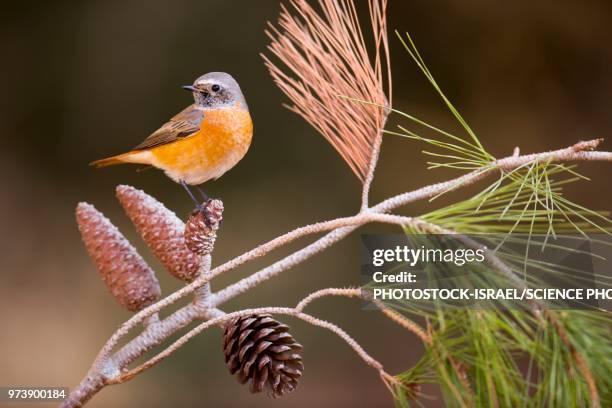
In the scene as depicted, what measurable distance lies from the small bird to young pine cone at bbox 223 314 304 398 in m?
0.11

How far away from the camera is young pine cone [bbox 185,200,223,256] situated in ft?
1.60

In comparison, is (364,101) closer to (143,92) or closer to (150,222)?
(150,222)

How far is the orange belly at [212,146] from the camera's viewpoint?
54 cm

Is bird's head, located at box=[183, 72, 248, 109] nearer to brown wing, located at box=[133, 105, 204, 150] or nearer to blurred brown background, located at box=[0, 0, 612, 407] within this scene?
brown wing, located at box=[133, 105, 204, 150]

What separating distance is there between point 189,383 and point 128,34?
368 mm

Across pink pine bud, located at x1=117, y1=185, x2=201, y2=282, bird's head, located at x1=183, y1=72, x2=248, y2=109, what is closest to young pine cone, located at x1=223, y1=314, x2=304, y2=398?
pink pine bud, located at x1=117, y1=185, x2=201, y2=282

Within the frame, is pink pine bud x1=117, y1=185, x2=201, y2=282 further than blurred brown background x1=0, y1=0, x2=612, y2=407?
No

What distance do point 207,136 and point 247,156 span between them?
205mm

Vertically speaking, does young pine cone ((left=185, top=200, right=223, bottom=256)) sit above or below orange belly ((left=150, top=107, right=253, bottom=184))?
below

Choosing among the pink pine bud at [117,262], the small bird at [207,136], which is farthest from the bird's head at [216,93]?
the pink pine bud at [117,262]

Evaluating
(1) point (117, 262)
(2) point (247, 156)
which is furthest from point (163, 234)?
(2) point (247, 156)

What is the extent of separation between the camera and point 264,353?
1.71 ft

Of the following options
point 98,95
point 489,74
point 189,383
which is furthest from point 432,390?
point 98,95

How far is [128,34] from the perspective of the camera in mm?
760
